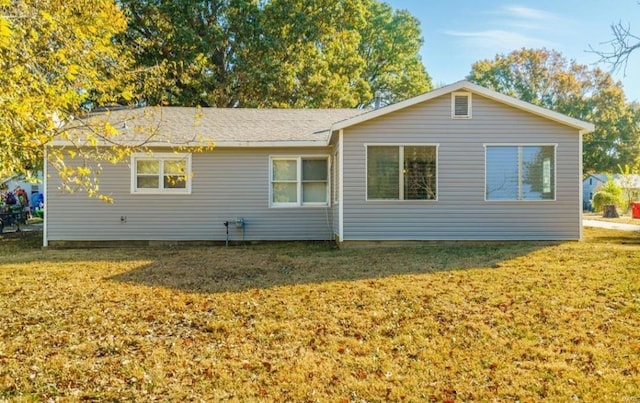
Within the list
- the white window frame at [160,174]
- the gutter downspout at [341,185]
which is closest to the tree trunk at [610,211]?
the gutter downspout at [341,185]

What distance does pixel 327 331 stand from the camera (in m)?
4.70

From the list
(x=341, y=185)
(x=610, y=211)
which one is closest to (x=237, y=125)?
(x=341, y=185)

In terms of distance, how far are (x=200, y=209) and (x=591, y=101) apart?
3894cm

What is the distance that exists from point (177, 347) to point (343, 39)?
23.5m

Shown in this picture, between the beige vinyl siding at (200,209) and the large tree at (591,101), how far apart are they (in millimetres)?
34842

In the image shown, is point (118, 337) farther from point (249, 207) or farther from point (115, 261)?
point (249, 207)

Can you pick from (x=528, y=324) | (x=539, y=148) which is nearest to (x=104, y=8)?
(x=528, y=324)

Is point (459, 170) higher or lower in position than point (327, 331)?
higher

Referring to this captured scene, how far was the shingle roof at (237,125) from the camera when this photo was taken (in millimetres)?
11492

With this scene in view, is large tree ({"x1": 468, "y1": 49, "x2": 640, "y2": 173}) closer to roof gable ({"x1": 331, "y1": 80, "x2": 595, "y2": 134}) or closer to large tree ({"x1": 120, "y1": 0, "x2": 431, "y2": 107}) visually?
large tree ({"x1": 120, "y1": 0, "x2": 431, "y2": 107})

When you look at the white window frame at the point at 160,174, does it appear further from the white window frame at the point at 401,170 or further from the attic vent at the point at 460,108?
the attic vent at the point at 460,108

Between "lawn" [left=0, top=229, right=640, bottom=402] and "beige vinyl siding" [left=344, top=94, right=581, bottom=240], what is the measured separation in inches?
82.7

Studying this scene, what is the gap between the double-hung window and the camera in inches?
473

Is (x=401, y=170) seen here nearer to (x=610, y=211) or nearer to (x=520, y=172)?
(x=520, y=172)
